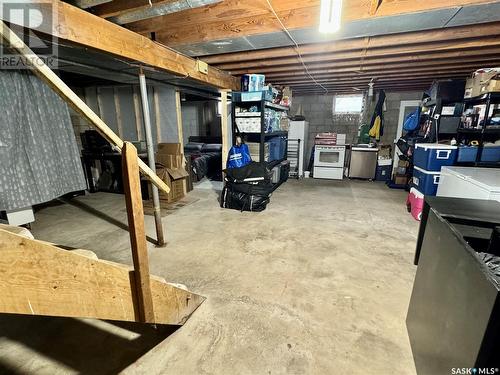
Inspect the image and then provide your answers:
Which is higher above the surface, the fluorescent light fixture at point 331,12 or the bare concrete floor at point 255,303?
the fluorescent light fixture at point 331,12

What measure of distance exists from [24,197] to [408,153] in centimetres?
613

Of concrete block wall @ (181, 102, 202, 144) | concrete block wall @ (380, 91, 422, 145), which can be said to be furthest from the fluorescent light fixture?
concrete block wall @ (181, 102, 202, 144)

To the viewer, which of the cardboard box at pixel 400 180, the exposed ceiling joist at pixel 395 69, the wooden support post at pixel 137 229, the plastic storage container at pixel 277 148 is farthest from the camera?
the cardboard box at pixel 400 180

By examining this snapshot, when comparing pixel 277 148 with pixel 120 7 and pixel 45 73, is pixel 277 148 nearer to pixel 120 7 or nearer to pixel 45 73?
pixel 120 7

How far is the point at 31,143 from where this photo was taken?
268cm

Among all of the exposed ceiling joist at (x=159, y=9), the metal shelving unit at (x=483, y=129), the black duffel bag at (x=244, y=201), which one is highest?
the exposed ceiling joist at (x=159, y=9)

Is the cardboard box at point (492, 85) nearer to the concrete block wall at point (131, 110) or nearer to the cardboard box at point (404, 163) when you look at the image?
the cardboard box at point (404, 163)

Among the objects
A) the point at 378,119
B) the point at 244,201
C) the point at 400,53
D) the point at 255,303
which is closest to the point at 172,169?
the point at 244,201

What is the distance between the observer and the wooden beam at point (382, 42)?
7.39ft

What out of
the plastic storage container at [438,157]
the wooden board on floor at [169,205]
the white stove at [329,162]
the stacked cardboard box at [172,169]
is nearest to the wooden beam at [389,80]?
the white stove at [329,162]

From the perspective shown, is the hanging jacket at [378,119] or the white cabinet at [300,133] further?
the white cabinet at [300,133]

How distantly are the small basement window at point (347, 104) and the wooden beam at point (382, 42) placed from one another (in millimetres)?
3543

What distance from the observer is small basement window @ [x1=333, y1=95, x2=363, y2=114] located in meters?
6.09

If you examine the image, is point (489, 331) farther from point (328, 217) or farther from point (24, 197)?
point (24, 197)
